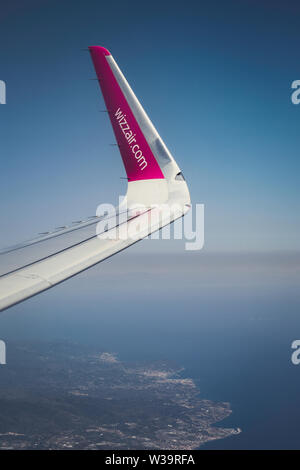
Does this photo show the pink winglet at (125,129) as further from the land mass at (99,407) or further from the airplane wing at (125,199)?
the land mass at (99,407)

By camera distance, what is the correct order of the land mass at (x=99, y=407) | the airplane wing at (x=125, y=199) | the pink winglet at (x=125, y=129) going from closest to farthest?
1. the airplane wing at (x=125, y=199)
2. the pink winglet at (x=125, y=129)
3. the land mass at (x=99, y=407)

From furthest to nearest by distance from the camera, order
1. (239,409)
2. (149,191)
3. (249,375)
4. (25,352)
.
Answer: (25,352)
(249,375)
(239,409)
(149,191)

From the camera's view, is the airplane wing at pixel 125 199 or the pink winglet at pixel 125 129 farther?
the pink winglet at pixel 125 129

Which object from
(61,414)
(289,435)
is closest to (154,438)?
(61,414)

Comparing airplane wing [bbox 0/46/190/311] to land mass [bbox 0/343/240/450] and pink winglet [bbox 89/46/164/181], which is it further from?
land mass [bbox 0/343/240/450]

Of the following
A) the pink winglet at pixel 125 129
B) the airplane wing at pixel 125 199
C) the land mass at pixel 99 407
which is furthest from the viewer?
the land mass at pixel 99 407

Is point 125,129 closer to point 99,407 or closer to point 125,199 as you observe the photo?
point 125,199

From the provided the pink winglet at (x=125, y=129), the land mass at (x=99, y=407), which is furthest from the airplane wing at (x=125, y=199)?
the land mass at (x=99, y=407)

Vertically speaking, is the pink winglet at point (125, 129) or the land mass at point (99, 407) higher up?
the pink winglet at point (125, 129)
